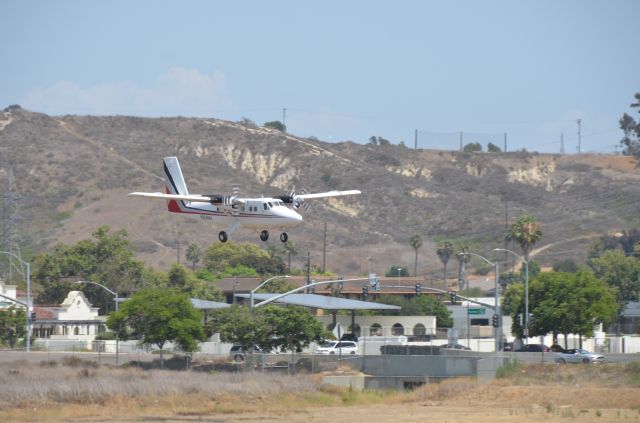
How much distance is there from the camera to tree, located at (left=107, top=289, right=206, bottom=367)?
75.9 meters

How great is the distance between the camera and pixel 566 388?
63.8m

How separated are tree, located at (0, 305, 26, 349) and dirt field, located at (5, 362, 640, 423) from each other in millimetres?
30092

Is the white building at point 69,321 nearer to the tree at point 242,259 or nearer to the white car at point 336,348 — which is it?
the white car at point 336,348

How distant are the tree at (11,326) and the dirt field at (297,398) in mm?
30092

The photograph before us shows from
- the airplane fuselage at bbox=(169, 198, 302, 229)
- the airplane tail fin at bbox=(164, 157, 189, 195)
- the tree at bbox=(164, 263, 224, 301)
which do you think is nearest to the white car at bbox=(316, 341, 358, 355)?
the airplane tail fin at bbox=(164, 157, 189, 195)

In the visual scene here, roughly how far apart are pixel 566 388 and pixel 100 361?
1073 inches

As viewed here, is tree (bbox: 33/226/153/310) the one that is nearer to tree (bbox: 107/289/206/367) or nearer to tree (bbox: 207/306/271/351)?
tree (bbox: 107/289/206/367)

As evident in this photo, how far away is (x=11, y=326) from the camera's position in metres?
96.1

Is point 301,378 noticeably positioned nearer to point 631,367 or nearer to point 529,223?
point 631,367

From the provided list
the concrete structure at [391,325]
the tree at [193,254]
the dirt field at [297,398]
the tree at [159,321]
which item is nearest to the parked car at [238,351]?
the tree at [159,321]

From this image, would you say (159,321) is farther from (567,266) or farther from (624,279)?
(567,266)

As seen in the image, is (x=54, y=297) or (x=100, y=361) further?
(x=54, y=297)

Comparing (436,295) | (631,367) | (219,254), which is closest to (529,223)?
(436,295)

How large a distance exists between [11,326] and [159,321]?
2446 cm
